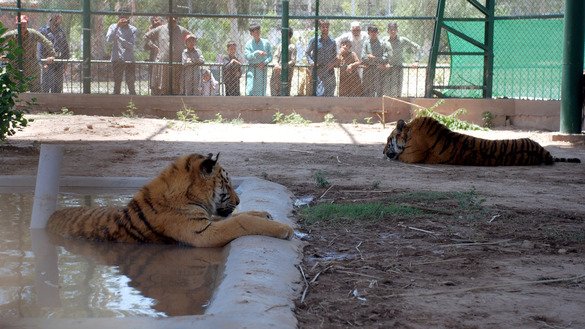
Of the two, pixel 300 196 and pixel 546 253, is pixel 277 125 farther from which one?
pixel 546 253

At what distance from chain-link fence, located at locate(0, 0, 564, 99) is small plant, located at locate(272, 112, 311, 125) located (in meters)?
0.60

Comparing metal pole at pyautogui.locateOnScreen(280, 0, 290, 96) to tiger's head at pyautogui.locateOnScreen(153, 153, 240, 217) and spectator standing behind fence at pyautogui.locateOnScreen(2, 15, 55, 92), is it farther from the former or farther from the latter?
tiger's head at pyautogui.locateOnScreen(153, 153, 240, 217)

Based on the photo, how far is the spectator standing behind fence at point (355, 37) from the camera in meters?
17.6

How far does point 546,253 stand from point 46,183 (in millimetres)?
3701

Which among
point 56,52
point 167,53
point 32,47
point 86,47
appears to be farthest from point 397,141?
point 32,47

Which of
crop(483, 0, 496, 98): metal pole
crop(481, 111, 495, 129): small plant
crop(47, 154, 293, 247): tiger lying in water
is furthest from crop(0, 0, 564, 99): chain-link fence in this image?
crop(47, 154, 293, 247): tiger lying in water

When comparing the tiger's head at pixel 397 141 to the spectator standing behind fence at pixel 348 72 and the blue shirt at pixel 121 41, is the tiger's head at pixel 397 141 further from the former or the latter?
the blue shirt at pixel 121 41

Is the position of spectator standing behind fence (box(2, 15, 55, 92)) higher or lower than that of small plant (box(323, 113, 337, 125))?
higher

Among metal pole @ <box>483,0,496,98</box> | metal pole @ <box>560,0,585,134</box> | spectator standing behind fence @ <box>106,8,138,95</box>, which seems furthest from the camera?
spectator standing behind fence @ <box>106,8,138,95</box>

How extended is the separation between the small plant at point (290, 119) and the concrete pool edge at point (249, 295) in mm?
10499

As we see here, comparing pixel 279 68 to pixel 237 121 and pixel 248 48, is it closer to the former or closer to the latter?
pixel 248 48

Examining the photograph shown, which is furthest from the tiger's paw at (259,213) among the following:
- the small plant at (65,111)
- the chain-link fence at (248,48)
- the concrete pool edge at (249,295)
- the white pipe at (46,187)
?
the chain-link fence at (248,48)

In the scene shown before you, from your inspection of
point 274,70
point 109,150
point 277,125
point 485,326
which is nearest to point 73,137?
point 109,150

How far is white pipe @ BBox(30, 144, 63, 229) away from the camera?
22.3ft
